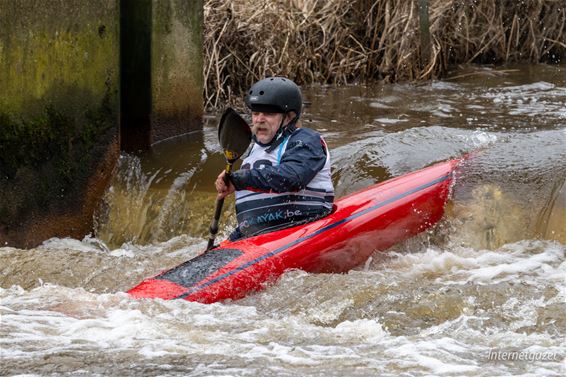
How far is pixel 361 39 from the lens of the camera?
11.1 m

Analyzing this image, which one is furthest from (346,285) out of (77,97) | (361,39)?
(361,39)

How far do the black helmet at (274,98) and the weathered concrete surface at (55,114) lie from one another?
6.04 ft

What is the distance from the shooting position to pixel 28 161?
713 cm

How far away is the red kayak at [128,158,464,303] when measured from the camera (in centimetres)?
535

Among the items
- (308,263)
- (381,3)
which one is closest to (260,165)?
(308,263)

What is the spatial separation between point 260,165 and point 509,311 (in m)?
1.58

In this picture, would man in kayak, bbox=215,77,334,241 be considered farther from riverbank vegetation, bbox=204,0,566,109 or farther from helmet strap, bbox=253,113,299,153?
riverbank vegetation, bbox=204,0,566,109

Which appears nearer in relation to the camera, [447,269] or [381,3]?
[447,269]

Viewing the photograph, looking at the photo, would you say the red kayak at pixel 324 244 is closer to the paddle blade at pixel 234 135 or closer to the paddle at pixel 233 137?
the paddle at pixel 233 137

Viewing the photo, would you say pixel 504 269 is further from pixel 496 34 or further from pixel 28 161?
pixel 496 34

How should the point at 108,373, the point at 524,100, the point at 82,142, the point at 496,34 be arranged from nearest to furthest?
the point at 108,373
the point at 82,142
the point at 524,100
the point at 496,34

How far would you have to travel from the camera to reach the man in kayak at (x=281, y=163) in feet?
19.2

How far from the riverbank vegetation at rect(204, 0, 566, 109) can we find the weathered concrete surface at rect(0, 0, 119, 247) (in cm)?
215

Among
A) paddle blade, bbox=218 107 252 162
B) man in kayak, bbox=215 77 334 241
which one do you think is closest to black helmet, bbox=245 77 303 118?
man in kayak, bbox=215 77 334 241
